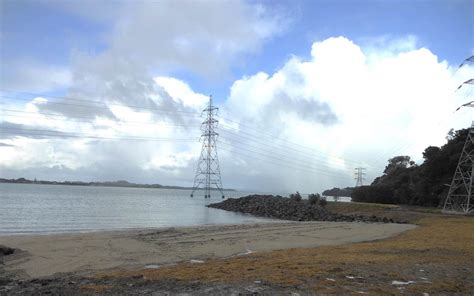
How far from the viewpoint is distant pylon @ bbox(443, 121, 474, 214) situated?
46119mm

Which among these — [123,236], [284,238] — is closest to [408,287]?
[284,238]

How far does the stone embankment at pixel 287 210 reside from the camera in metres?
48.2

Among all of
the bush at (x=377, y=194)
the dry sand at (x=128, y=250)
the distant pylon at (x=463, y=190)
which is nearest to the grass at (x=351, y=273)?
the dry sand at (x=128, y=250)

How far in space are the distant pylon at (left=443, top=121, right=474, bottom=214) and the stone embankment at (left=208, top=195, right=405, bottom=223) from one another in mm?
10011

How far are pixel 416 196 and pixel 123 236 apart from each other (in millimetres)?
55935

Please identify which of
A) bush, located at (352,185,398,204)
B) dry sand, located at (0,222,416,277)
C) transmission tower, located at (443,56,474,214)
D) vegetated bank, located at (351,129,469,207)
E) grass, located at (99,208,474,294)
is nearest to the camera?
grass, located at (99,208,474,294)

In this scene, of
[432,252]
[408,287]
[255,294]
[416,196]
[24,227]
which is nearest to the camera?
[255,294]

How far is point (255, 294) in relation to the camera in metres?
8.53

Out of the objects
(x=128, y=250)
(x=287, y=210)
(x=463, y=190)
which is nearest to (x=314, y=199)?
(x=287, y=210)

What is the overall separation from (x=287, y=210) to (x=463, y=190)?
898 inches

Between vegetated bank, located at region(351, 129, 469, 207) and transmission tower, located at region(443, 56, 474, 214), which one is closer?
transmission tower, located at region(443, 56, 474, 214)

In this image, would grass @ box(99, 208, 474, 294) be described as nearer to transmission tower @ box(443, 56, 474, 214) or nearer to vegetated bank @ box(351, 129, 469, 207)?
transmission tower @ box(443, 56, 474, 214)

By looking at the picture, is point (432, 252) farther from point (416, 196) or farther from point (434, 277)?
point (416, 196)

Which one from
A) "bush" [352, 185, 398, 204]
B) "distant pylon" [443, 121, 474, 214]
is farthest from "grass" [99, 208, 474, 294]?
"bush" [352, 185, 398, 204]
